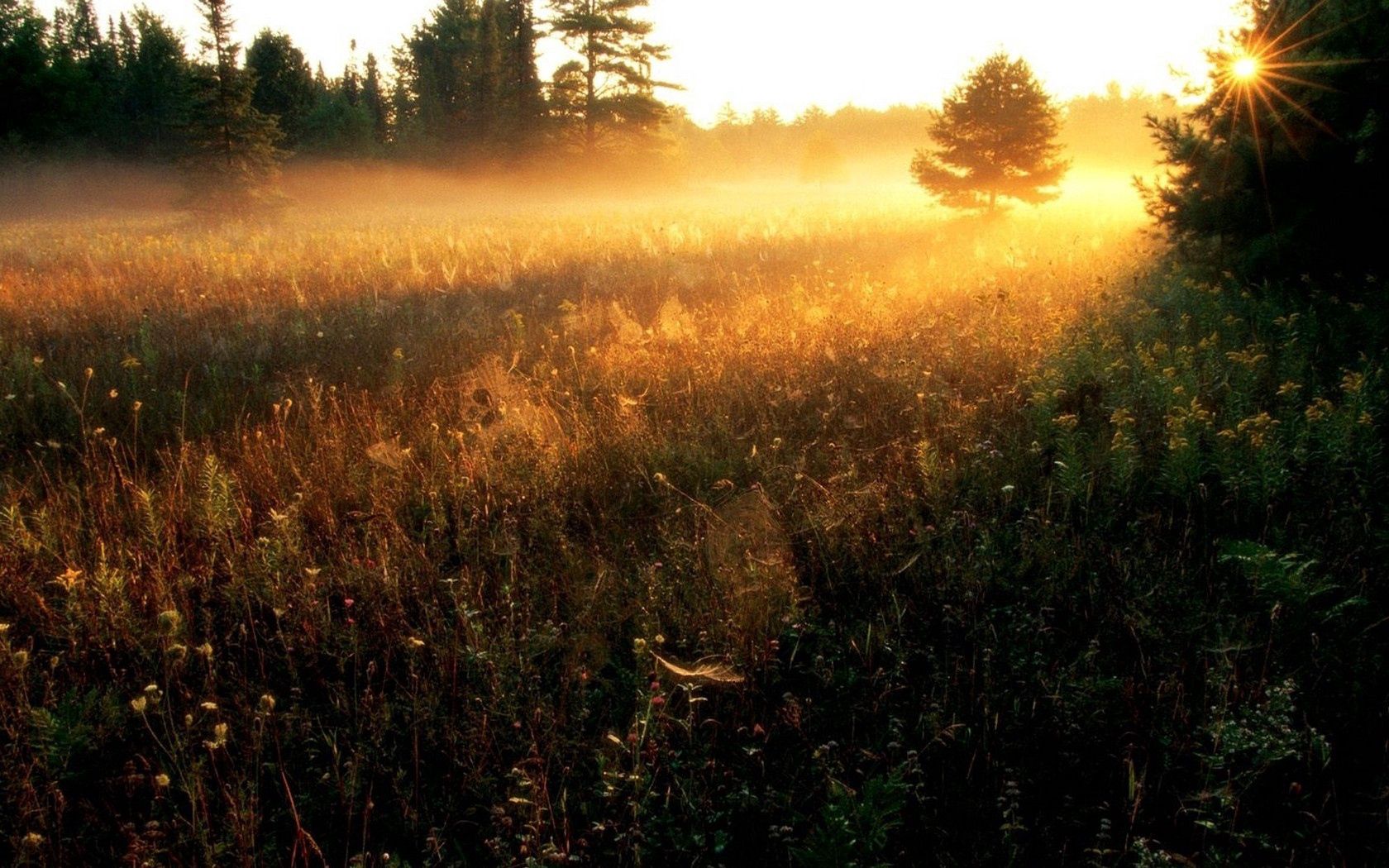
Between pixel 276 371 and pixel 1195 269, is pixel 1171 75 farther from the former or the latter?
pixel 276 371

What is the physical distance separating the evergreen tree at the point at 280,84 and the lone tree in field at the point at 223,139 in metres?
17.7

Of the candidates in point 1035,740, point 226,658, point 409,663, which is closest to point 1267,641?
point 1035,740

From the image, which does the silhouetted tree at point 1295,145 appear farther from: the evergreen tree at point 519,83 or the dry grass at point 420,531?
the evergreen tree at point 519,83

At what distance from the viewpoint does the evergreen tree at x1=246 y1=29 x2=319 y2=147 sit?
35.2 metres

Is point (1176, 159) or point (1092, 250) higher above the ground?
point (1176, 159)

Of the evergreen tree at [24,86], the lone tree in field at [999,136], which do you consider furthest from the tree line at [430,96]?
the lone tree in field at [999,136]

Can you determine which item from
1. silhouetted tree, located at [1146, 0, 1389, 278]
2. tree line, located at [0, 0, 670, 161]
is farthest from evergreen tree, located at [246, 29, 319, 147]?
silhouetted tree, located at [1146, 0, 1389, 278]

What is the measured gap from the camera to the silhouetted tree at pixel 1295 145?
5133 mm

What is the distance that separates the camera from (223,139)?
1853cm

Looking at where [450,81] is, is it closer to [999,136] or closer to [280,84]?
[280,84]

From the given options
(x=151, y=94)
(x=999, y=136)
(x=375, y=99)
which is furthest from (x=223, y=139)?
(x=375, y=99)

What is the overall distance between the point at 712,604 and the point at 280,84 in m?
43.5

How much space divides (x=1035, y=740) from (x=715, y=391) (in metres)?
2.92

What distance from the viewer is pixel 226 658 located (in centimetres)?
238
